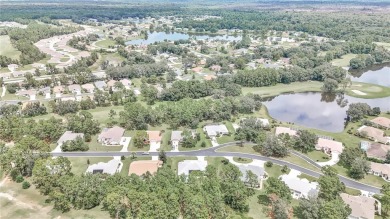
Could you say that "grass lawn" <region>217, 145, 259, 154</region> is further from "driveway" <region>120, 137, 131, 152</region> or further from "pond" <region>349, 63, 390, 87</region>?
"pond" <region>349, 63, 390, 87</region>

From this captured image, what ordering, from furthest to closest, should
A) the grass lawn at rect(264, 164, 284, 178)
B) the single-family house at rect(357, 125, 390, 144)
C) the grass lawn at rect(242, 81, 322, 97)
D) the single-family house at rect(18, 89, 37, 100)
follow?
1. the grass lawn at rect(242, 81, 322, 97)
2. the single-family house at rect(18, 89, 37, 100)
3. the single-family house at rect(357, 125, 390, 144)
4. the grass lawn at rect(264, 164, 284, 178)

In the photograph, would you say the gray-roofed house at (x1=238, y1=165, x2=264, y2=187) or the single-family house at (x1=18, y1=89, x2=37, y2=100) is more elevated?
the single-family house at (x1=18, y1=89, x2=37, y2=100)

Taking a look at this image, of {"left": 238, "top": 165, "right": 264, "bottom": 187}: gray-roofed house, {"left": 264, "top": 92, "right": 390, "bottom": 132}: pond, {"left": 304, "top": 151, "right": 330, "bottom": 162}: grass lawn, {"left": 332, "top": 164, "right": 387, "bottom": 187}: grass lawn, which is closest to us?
{"left": 238, "top": 165, "right": 264, "bottom": 187}: gray-roofed house

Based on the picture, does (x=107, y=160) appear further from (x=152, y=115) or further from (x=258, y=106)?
(x=258, y=106)

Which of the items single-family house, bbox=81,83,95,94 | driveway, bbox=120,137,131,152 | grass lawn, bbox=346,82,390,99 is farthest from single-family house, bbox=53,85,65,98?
grass lawn, bbox=346,82,390,99

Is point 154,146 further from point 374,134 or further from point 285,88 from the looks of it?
point 285,88

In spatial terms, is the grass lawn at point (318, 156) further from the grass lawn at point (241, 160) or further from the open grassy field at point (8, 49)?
the open grassy field at point (8, 49)

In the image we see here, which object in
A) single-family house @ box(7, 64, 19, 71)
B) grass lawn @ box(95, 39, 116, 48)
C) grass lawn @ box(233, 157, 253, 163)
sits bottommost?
grass lawn @ box(233, 157, 253, 163)

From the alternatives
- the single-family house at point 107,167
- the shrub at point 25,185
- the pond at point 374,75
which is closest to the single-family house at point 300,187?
the single-family house at point 107,167

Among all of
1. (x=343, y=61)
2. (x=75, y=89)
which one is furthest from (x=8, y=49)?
(x=343, y=61)
